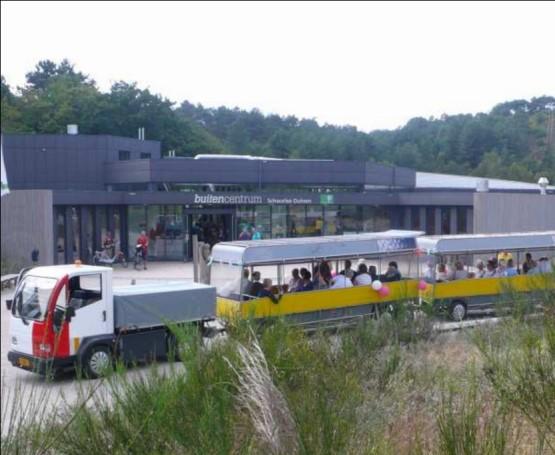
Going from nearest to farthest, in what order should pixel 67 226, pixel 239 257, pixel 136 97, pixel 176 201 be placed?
pixel 239 257, pixel 67 226, pixel 176 201, pixel 136 97

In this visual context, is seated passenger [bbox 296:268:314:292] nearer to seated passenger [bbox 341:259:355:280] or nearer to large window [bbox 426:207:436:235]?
seated passenger [bbox 341:259:355:280]

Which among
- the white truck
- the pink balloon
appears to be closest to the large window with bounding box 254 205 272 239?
the pink balloon

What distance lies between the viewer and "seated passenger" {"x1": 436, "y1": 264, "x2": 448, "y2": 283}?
1786cm

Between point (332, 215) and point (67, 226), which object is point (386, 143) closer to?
point (332, 215)

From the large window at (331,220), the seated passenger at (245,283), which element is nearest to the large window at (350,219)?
the large window at (331,220)

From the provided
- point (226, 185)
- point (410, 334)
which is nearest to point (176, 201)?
point (226, 185)

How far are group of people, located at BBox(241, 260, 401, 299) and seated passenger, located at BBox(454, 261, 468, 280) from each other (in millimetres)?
1354

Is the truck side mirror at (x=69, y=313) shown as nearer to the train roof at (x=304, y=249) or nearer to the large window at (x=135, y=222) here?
the train roof at (x=304, y=249)

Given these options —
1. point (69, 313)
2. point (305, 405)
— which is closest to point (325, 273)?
point (69, 313)

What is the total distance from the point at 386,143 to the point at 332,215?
8558 millimetres

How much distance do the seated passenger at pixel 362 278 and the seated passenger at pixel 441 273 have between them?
67.8 inches

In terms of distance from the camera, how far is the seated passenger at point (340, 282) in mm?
16812

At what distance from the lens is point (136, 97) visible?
6006cm

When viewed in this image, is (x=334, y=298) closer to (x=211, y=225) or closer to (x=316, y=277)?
(x=316, y=277)
